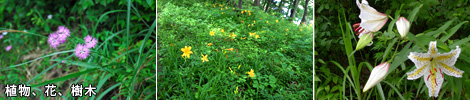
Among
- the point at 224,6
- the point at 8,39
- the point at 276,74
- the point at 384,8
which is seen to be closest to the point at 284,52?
the point at 276,74

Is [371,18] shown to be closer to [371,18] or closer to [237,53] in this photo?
[371,18]

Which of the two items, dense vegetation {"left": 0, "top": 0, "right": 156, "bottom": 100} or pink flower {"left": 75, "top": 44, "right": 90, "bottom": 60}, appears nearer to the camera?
pink flower {"left": 75, "top": 44, "right": 90, "bottom": 60}

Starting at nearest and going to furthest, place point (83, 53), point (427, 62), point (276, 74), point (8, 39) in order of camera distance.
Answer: point (427, 62)
point (276, 74)
point (83, 53)
point (8, 39)

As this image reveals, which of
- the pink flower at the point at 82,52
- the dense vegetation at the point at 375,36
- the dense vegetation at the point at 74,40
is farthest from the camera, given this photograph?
the dense vegetation at the point at 74,40

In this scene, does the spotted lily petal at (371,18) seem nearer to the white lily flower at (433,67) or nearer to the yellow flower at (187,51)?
the white lily flower at (433,67)

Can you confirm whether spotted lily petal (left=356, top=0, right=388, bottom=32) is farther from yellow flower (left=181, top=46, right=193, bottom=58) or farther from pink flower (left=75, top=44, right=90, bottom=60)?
pink flower (left=75, top=44, right=90, bottom=60)

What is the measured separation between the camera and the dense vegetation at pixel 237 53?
0.85 meters

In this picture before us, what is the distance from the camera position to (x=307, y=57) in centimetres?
85

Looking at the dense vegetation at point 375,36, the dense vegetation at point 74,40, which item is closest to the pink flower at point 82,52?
the dense vegetation at point 74,40

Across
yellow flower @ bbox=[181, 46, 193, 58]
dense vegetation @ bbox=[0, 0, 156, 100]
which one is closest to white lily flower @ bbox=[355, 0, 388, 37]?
yellow flower @ bbox=[181, 46, 193, 58]

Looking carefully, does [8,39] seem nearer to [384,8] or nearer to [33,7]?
[33,7]

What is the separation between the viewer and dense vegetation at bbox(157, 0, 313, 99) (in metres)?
0.85

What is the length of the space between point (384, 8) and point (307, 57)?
0.30 m

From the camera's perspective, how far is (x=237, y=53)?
0.86 metres
